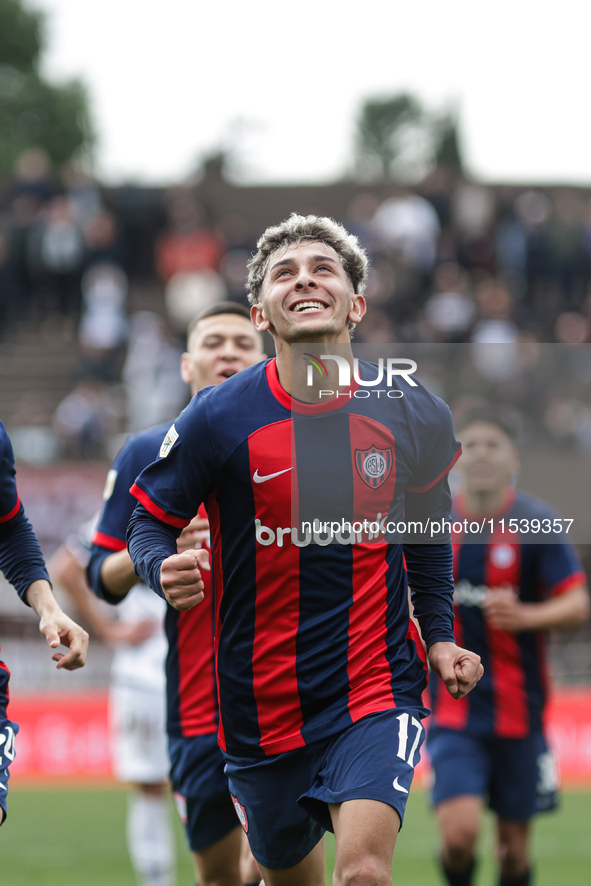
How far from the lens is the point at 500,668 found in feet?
20.3

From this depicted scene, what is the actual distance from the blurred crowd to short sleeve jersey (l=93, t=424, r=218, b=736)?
9.79m

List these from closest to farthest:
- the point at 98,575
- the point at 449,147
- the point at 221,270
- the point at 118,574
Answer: the point at 118,574
the point at 98,575
the point at 221,270
the point at 449,147

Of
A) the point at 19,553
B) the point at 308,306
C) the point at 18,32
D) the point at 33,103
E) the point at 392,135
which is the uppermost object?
the point at 392,135

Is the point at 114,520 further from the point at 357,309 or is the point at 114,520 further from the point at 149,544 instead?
the point at 357,309

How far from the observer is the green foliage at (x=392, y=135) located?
220 ft

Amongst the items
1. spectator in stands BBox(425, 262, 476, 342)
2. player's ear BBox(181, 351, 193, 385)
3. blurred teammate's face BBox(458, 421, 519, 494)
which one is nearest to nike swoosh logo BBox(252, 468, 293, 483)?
player's ear BBox(181, 351, 193, 385)

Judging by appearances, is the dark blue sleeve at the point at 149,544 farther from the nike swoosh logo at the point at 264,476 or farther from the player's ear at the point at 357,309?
the player's ear at the point at 357,309

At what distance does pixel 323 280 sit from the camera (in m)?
3.88

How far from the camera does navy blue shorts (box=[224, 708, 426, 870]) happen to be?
11.5 ft

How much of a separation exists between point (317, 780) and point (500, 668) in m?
2.75

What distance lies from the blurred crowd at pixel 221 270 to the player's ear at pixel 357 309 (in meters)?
10.6

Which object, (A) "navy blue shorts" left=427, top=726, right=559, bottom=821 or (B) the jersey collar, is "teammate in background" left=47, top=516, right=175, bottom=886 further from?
(B) the jersey collar

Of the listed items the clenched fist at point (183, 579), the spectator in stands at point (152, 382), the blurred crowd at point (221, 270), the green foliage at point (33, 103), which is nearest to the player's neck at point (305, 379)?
the clenched fist at point (183, 579)

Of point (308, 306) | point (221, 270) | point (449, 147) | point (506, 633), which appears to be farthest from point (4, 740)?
point (449, 147)
